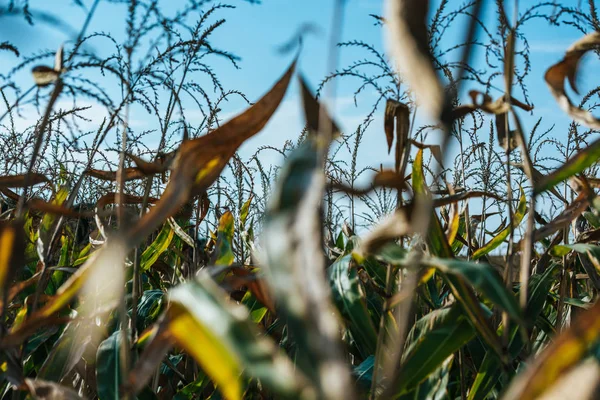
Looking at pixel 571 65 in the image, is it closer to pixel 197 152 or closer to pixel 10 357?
pixel 197 152

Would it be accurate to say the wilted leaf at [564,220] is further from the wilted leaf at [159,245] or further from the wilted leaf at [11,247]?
the wilted leaf at [159,245]

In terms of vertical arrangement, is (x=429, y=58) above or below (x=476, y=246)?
above

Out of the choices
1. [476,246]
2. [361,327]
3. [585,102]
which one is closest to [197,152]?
[361,327]

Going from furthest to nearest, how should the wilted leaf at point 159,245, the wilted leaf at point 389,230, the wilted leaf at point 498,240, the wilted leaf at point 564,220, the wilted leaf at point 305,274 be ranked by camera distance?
the wilted leaf at point 159,245 → the wilted leaf at point 498,240 → the wilted leaf at point 564,220 → the wilted leaf at point 389,230 → the wilted leaf at point 305,274

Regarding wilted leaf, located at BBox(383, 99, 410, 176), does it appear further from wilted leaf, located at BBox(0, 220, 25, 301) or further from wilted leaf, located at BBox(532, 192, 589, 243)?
wilted leaf, located at BBox(0, 220, 25, 301)

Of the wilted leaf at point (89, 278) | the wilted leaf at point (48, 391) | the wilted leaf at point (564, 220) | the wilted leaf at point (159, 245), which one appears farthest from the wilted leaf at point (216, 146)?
the wilted leaf at point (159, 245)

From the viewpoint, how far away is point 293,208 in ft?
1.93

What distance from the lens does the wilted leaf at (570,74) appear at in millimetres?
1038

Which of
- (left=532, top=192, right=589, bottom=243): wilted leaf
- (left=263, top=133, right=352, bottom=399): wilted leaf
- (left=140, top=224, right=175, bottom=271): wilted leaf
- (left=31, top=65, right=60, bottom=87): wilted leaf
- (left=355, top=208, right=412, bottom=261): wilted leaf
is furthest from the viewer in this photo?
(left=140, top=224, right=175, bottom=271): wilted leaf

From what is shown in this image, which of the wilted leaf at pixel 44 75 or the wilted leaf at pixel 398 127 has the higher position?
the wilted leaf at pixel 44 75

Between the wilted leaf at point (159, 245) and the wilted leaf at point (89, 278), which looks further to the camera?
the wilted leaf at point (159, 245)

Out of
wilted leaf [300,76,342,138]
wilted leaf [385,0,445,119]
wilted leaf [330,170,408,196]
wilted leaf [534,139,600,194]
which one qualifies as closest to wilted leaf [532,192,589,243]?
wilted leaf [534,139,600,194]

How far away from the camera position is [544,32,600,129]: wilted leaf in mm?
1038

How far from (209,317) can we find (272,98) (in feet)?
1.72
